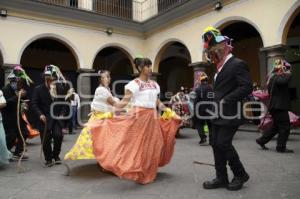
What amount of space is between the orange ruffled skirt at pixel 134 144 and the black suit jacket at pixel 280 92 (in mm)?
2623

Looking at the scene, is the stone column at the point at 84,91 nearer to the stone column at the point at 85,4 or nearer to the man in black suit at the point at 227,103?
the stone column at the point at 85,4

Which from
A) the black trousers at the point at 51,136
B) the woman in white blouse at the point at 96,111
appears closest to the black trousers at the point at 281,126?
the woman in white blouse at the point at 96,111

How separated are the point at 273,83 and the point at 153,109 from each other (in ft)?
9.77

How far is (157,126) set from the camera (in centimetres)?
420

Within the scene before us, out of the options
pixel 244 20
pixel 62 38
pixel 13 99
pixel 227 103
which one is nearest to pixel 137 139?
pixel 227 103

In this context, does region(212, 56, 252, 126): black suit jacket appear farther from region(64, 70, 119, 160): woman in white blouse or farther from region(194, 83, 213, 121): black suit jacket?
region(194, 83, 213, 121): black suit jacket

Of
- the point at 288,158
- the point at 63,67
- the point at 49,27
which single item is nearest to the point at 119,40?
the point at 49,27

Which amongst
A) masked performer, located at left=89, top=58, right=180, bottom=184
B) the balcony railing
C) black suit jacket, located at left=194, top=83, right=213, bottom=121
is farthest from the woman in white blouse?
the balcony railing

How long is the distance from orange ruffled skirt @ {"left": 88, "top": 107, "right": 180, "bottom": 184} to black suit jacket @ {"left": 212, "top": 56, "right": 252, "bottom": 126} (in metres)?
0.86

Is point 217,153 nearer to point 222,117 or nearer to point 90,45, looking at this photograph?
point 222,117

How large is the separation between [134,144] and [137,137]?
0.10m

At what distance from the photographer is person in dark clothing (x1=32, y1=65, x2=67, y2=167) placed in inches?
210

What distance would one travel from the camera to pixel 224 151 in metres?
3.55

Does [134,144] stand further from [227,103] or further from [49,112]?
[49,112]
